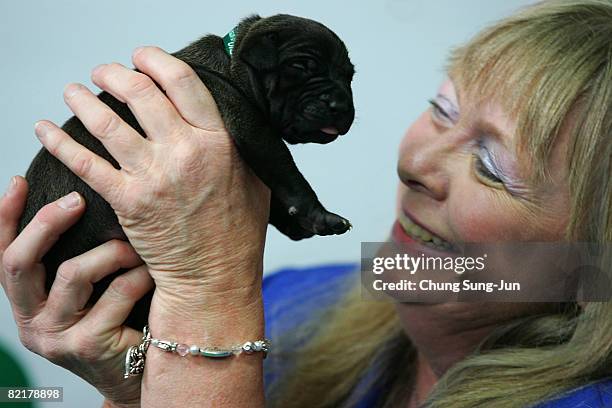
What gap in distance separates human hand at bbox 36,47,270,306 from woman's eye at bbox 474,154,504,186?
449mm

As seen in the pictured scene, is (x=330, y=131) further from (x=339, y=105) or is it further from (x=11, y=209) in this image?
(x=11, y=209)

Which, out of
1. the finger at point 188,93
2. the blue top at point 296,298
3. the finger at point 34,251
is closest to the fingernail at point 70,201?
the finger at point 34,251

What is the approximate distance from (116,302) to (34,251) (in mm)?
155

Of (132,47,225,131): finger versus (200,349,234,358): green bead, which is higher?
(132,47,225,131): finger

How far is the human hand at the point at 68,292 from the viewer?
46.4 inches

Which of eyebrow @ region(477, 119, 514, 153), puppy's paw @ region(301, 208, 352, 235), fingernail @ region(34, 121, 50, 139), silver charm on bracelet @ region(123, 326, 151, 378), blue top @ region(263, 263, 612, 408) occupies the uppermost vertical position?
fingernail @ region(34, 121, 50, 139)

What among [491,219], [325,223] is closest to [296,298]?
[491,219]

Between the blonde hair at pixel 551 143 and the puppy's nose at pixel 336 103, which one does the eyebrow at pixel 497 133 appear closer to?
the blonde hair at pixel 551 143

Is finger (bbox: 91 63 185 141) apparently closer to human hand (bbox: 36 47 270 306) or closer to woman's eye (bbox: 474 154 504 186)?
human hand (bbox: 36 47 270 306)

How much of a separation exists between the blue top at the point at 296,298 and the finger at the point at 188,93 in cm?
80

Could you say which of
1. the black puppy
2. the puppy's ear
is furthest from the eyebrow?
the puppy's ear

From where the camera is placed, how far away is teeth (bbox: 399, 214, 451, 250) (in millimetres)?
1409

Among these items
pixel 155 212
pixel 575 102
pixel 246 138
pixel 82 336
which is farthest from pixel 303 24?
pixel 82 336

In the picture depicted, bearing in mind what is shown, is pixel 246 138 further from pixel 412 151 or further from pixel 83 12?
pixel 83 12
